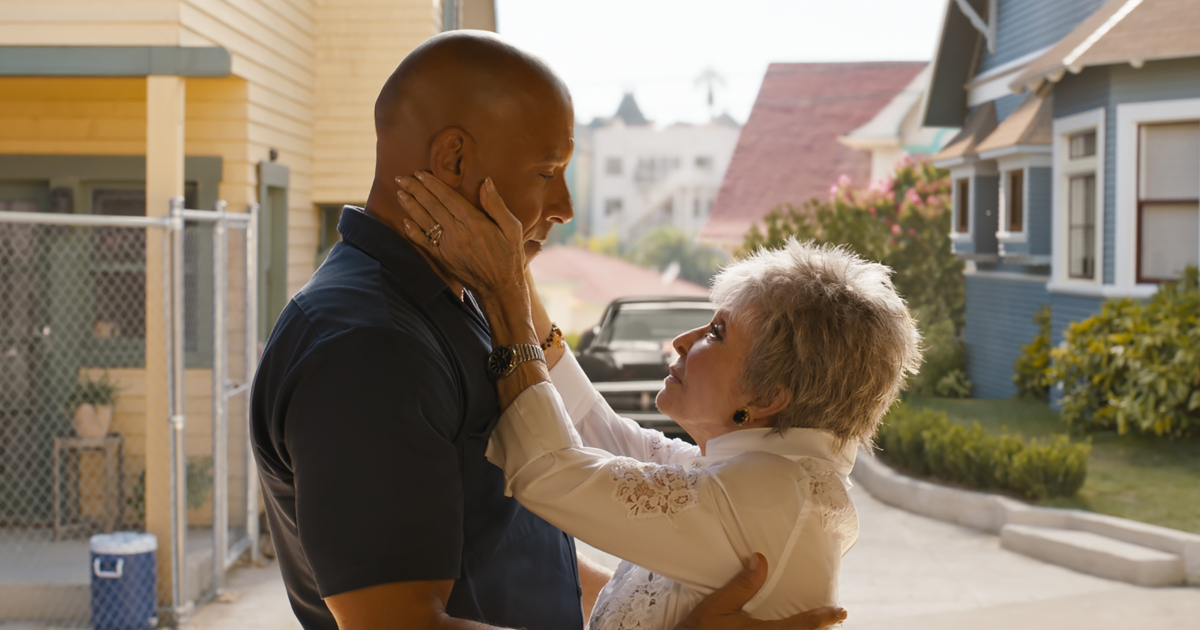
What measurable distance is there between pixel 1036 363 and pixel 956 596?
4.06 meters

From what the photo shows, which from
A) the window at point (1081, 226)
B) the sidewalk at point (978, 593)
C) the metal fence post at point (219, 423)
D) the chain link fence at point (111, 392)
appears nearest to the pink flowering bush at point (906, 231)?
the window at point (1081, 226)

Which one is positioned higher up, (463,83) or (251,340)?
(463,83)

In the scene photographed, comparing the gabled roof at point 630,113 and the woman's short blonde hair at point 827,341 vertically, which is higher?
the gabled roof at point 630,113

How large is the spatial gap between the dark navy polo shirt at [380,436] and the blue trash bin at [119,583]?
305cm

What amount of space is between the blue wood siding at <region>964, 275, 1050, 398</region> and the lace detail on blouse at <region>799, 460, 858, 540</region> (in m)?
7.92

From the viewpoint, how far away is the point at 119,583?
12.1 feet

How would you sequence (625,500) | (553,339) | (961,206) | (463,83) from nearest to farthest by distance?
1. (463,83)
2. (625,500)
3. (553,339)
4. (961,206)

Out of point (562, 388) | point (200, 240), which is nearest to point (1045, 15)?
point (200, 240)

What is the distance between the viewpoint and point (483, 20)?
190 inches

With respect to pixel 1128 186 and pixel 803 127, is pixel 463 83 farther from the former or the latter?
pixel 803 127

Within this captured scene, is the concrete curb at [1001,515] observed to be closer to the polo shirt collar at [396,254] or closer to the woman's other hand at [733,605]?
the woman's other hand at [733,605]

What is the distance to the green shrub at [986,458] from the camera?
18.2ft

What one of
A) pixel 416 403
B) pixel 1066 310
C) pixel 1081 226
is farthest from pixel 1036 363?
pixel 416 403

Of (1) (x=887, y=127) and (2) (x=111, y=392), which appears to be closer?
(2) (x=111, y=392)
